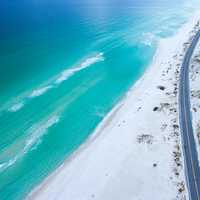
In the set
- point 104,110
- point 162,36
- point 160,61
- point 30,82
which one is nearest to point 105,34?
point 162,36

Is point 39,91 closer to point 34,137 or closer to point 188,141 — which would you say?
point 34,137

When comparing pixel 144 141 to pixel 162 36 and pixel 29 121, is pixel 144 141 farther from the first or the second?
pixel 162 36

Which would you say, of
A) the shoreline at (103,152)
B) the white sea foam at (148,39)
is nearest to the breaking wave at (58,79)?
the shoreline at (103,152)

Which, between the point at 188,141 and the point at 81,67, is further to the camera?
the point at 81,67

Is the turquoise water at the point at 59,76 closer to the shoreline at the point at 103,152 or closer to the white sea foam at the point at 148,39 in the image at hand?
the white sea foam at the point at 148,39

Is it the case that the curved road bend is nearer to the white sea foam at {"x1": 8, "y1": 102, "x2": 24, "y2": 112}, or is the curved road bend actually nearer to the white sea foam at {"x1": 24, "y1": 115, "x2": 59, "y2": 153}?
the white sea foam at {"x1": 24, "y1": 115, "x2": 59, "y2": 153}

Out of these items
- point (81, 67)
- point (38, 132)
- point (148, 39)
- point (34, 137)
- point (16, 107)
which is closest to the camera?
point (34, 137)

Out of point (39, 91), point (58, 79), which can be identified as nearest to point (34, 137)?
point (39, 91)
